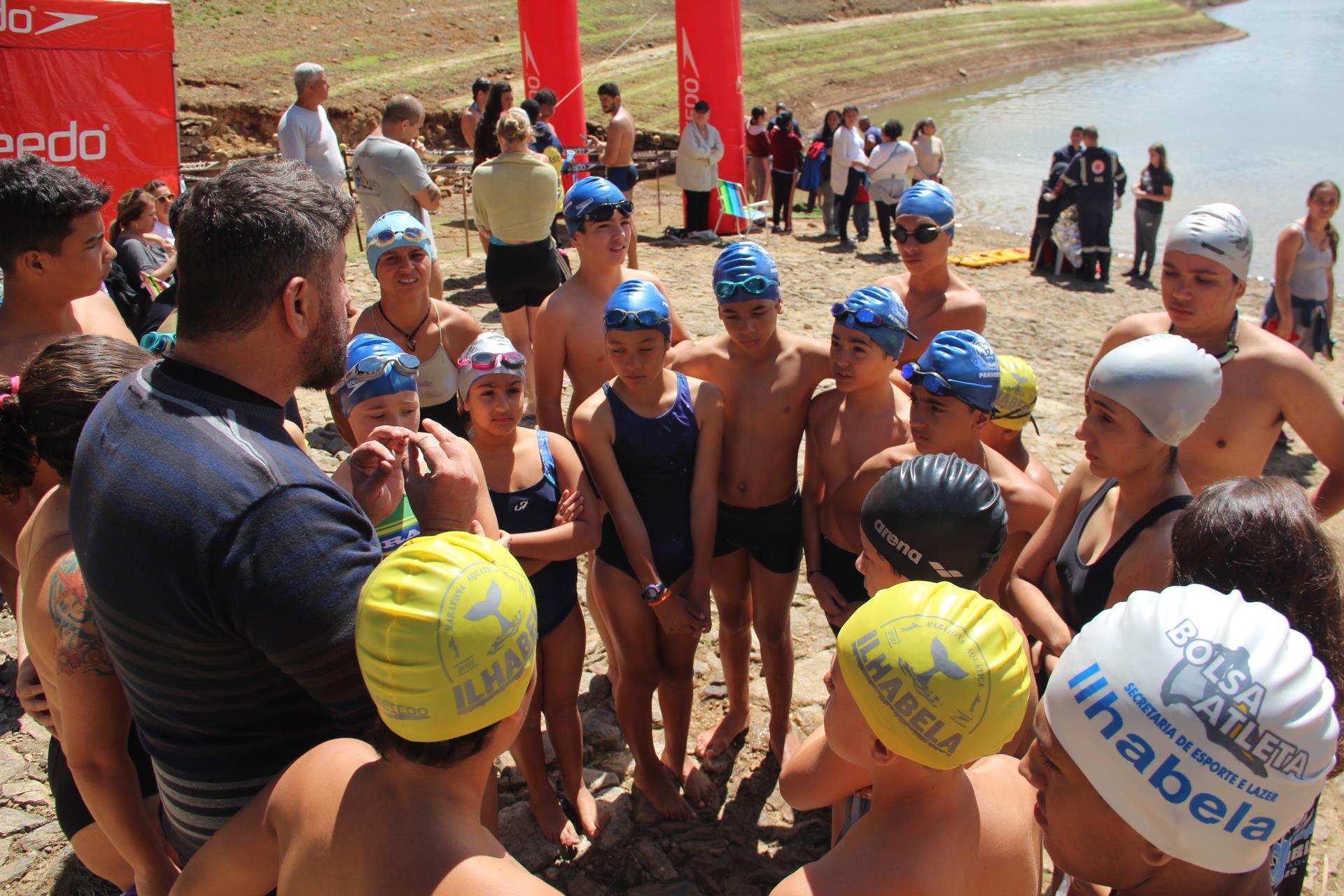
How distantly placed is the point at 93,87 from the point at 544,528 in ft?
20.2

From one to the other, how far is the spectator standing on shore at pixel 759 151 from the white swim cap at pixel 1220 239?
1256cm

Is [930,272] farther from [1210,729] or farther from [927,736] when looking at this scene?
[1210,729]

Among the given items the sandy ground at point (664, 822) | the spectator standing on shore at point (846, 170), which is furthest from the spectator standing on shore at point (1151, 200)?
the sandy ground at point (664, 822)

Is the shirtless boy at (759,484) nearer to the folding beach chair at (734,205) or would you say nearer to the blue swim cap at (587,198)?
the blue swim cap at (587,198)

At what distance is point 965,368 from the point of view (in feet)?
10.7

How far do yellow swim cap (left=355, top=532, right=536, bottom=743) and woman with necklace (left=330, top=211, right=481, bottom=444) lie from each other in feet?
9.75

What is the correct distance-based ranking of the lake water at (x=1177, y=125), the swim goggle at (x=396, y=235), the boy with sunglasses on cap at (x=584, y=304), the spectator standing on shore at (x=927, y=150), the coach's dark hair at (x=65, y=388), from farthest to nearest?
the lake water at (x=1177, y=125)
the spectator standing on shore at (x=927, y=150)
the boy with sunglasses on cap at (x=584, y=304)
the swim goggle at (x=396, y=235)
the coach's dark hair at (x=65, y=388)

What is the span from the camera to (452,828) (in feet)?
5.13

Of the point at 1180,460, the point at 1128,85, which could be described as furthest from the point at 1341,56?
the point at 1180,460

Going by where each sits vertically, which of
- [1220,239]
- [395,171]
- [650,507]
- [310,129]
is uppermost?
[310,129]

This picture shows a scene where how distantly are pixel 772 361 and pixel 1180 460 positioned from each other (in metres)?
1.77

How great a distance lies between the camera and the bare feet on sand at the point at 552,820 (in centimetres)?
342

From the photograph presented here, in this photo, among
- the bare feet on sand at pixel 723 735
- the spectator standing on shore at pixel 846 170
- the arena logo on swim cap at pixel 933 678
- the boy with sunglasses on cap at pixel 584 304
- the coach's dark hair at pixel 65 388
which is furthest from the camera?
the spectator standing on shore at pixel 846 170

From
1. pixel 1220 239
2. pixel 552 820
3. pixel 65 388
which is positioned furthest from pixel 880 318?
pixel 65 388
